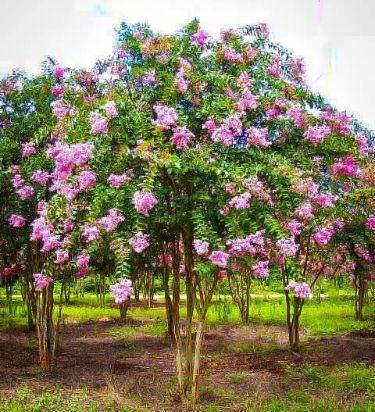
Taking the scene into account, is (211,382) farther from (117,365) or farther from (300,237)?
(300,237)

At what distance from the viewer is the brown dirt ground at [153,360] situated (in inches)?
282

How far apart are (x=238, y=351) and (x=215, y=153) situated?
6192 mm

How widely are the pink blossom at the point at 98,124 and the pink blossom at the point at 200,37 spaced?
6.19 feet

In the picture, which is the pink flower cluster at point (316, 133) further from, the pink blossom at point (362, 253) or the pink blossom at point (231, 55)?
the pink blossom at point (362, 253)

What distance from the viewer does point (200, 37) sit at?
650cm

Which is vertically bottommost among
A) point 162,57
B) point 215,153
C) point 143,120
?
point 215,153

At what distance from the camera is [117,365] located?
916 centimetres

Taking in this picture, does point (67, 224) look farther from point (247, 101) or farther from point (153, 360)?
point (153, 360)

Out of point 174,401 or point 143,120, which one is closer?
point 143,120

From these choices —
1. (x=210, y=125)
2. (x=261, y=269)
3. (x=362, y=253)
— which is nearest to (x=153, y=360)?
(x=362, y=253)

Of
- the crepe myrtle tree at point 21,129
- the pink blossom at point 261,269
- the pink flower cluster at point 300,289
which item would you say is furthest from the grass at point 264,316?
the pink flower cluster at point 300,289

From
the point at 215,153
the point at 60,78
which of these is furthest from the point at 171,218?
the point at 60,78

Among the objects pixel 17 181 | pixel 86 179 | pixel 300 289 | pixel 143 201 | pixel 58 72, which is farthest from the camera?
pixel 58 72

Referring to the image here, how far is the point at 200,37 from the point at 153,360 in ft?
19.6
